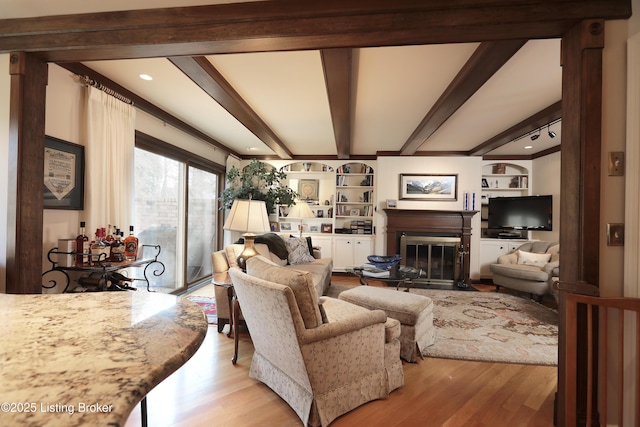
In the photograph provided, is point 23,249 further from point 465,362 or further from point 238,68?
point 465,362

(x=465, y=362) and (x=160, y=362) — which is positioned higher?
(x=160, y=362)

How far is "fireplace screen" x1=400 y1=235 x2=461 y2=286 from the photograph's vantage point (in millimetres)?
5027

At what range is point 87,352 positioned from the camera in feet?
1.97

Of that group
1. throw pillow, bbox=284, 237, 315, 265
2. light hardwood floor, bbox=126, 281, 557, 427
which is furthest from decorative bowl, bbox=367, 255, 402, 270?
light hardwood floor, bbox=126, 281, 557, 427

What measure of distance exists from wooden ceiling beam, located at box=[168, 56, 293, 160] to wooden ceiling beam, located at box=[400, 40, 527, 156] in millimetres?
2062

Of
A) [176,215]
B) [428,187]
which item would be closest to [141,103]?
[176,215]

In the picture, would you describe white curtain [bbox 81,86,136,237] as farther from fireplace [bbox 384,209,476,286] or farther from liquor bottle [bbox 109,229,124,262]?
fireplace [bbox 384,209,476,286]

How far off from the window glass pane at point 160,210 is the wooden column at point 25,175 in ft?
4.41

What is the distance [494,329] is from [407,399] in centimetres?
168

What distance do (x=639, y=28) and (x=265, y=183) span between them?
4.86 m

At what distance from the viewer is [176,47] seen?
1.77 metres

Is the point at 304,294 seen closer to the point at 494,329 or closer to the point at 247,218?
the point at 247,218

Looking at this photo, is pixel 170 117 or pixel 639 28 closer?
pixel 639 28

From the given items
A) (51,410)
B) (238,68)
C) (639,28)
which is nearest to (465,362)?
(639,28)
